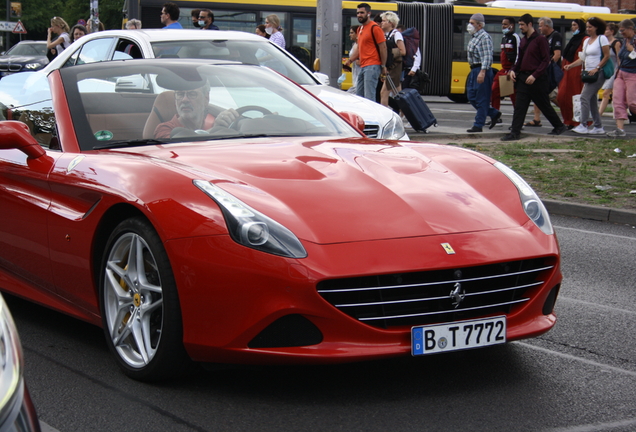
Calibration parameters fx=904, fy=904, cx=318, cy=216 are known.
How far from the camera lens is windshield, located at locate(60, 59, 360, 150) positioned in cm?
453

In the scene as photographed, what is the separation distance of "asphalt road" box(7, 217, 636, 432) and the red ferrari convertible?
0.18 m

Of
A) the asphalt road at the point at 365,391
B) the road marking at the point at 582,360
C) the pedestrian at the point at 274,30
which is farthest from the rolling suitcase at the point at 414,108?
the road marking at the point at 582,360

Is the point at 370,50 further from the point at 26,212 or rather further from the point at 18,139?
the point at 18,139

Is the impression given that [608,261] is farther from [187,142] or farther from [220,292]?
[220,292]

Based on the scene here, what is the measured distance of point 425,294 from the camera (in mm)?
3367

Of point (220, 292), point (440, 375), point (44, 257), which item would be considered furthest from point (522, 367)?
point (44, 257)

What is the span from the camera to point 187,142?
4.48 metres

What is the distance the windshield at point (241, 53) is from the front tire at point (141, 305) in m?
5.51

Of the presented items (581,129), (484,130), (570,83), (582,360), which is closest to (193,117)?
(582,360)

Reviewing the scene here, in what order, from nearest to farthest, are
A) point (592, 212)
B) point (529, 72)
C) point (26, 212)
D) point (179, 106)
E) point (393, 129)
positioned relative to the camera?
point (26, 212) → point (179, 106) → point (592, 212) → point (393, 129) → point (529, 72)

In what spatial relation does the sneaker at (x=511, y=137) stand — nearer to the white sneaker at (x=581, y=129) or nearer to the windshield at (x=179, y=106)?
the white sneaker at (x=581, y=129)

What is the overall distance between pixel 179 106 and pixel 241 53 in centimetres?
517

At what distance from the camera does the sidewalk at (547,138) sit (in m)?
8.48

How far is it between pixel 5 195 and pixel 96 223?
0.87 meters
